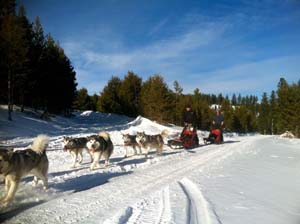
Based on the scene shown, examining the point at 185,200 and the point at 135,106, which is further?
the point at 135,106

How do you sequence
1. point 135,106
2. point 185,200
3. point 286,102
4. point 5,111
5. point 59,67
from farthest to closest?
point 135,106, point 286,102, point 59,67, point 5,111, point 185,200

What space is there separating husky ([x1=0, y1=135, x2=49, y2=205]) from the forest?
828 inches

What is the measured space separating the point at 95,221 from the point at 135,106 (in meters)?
52.8

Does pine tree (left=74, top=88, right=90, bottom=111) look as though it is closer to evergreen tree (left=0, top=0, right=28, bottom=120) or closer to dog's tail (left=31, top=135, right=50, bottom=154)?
evergreen tree (left=0, top=0, right=28, bottom=120)

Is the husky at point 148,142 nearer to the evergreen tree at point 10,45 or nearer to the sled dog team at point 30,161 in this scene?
the sled dog team at point 30,161

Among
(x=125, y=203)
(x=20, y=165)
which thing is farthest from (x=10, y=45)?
(x=125, y=203)

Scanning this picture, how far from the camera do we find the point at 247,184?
29.6 feet

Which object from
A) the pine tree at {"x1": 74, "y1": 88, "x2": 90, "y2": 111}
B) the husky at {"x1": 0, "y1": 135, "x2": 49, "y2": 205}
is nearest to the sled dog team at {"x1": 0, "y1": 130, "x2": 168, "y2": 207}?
the husky at {"x1": 0, "y1": 135, "x2": 49, "y2": 205}

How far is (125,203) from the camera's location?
253 inches

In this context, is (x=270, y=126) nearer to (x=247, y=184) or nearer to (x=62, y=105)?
(x=62, y=105)

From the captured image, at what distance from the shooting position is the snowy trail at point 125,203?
5535mm

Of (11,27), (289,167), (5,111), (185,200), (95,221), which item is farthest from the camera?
(5,111)

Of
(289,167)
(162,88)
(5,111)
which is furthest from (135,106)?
(289,167)

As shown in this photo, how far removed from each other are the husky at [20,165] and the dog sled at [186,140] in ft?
34.1
